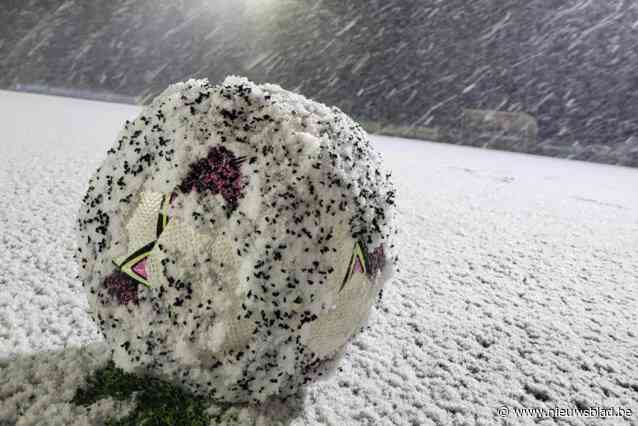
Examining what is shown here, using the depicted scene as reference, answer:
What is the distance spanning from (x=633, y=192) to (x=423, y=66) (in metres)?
5.97

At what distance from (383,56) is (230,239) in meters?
9.80

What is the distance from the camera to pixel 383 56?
382 inches

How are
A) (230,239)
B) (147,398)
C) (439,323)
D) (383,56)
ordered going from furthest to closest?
(383,56) < (439,323) < (147,398) < (230,239)

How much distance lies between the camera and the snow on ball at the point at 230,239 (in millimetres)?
649

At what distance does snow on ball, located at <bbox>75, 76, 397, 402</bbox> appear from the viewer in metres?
0.65

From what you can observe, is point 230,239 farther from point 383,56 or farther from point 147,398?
point 383,56

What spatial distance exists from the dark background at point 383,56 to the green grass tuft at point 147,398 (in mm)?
8126

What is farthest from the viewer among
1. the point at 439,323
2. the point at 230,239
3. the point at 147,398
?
the point at 439,323

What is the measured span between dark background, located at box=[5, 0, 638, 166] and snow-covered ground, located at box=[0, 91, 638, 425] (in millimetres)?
6783

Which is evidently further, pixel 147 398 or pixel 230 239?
pixel 147 398

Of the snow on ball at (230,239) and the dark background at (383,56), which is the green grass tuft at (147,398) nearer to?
the snow on ball at (230,239)

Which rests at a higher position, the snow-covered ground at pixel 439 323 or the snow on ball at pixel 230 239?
the snow on ball at pixel 230 239

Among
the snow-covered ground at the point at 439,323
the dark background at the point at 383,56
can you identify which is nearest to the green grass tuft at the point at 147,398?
the snow-covered ground at the point at 439,323

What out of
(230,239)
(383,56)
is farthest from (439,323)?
(383,56)
